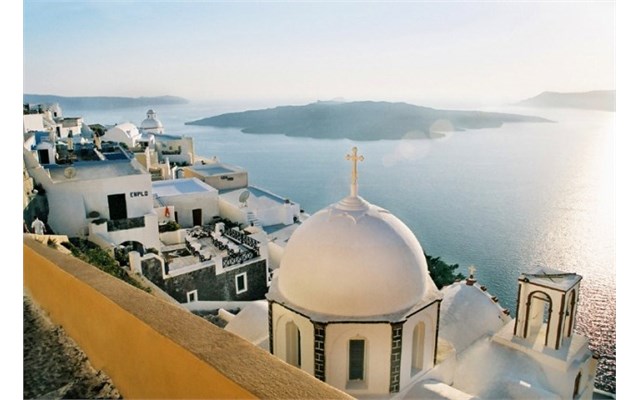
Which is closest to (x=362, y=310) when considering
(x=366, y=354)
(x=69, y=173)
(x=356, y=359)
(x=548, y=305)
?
(x=366, y=354)

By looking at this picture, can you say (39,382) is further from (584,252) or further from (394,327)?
(584,252)

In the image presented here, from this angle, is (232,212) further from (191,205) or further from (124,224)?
(124,224)

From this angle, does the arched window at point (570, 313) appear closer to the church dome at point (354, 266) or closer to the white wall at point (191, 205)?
the church dome at point (354, 266)

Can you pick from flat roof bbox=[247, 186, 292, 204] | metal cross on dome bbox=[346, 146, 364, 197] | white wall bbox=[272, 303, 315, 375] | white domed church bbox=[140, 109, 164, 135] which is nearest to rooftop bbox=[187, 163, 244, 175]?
flat roof bbox=[247, 186, 292, 204]

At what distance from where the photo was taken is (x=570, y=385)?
7484 millimetres

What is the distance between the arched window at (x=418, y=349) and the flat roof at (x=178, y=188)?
43.1ft

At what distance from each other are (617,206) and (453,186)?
33682 millimetres

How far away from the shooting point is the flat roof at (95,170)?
13.7 m

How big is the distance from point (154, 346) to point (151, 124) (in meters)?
32.9

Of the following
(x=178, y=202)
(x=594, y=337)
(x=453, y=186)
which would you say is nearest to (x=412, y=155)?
(x=453, y=186)

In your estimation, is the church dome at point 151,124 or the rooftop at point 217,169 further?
the church dome at point 151,124

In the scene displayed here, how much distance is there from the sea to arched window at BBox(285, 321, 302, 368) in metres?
7.97

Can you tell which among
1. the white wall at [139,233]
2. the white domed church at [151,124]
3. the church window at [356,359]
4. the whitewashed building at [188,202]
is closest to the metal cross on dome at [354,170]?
the church window at [356,359]

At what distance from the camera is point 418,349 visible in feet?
20.2
